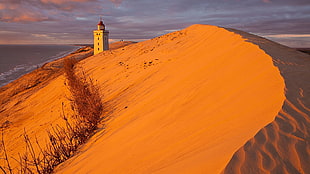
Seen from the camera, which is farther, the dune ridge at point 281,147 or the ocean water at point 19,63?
the ocean water at point 19,63

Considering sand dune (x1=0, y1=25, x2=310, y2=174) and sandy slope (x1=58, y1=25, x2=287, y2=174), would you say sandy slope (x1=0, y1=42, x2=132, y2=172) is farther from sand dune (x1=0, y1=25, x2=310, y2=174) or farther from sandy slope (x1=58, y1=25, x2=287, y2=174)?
sandy slope (x1=58, y1=25, x2=287, y2=174)

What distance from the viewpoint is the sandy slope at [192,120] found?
206 cm

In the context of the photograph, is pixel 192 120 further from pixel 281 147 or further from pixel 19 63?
pixel 19 63

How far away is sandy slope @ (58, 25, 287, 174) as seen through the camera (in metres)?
2.06

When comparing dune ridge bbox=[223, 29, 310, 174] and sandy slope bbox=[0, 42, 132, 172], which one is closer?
dune ridge bbox=[223, 29, 310, 174]

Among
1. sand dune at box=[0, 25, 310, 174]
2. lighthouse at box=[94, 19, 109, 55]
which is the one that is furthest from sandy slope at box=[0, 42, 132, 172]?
lighthouse at box=[94, 19, 109, 55]

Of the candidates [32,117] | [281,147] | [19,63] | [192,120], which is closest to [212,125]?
[192,120]

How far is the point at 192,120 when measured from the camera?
282 cm

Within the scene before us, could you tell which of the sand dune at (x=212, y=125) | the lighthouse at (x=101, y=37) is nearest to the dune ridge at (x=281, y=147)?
the sand dune at (x=212, y=125)

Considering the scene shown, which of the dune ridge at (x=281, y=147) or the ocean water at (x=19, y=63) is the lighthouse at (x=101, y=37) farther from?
the dune ridge at (x=281, y=147)

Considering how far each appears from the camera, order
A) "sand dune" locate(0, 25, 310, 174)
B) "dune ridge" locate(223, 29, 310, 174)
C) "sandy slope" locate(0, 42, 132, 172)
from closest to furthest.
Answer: "dune ridge" locate(223, 29, 310, 174) < "sand dune" locate(0, 25, 310, 174) < "sandy slope" locate(0, 42, 132, 172)

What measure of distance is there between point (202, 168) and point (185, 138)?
74 centimetres

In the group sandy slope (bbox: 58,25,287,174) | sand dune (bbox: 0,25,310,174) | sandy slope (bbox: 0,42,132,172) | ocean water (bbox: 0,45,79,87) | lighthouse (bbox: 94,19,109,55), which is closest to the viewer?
sand dune (bbox: 0,25,310,174)

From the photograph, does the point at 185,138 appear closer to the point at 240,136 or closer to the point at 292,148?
the point at 240,136
